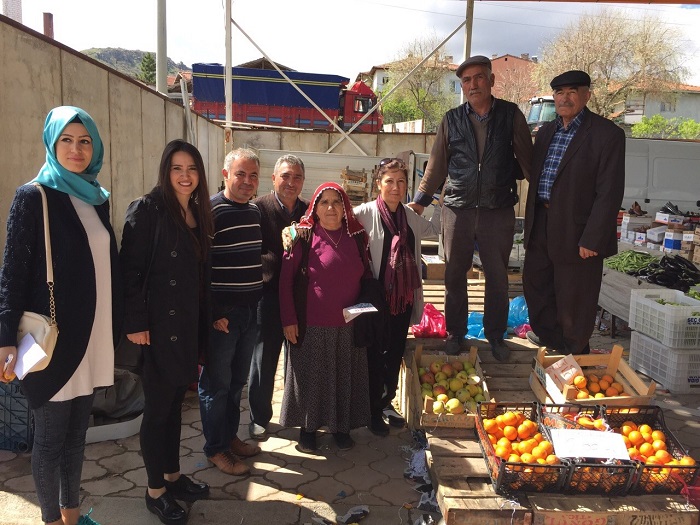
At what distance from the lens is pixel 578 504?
255 cm

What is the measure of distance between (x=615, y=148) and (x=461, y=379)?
175 cm

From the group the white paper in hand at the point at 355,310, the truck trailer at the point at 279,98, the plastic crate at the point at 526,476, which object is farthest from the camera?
the truck trailer at the point at 279,98

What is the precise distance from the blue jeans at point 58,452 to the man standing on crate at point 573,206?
293 cm

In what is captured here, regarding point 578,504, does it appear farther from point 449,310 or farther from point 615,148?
point 615,148

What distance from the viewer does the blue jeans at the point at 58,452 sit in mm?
2266

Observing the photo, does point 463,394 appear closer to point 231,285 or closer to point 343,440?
point 343,440

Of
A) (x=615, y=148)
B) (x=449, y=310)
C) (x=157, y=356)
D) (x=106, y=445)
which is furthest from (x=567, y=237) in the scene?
(x=106, y=445)

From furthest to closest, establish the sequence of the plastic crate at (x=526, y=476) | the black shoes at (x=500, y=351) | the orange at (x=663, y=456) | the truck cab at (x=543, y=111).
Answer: the truck cab at (x=543, y=111) → the black shoes at (x=500, y=351) → the orange at (x=663, y=456) → the plastic crate at (x=526, y=476)

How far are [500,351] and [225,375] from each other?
1.99m

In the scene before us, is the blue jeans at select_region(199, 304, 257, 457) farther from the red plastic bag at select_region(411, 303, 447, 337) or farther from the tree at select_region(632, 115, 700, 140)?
the tree at select_region(632, 115, 700, 140)

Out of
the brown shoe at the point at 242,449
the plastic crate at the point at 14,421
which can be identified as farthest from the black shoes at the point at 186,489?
the plastic crate at the point at 14,421

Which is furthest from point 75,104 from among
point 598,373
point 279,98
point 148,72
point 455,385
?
point 148,72

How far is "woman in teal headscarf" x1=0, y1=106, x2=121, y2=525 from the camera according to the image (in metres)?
2.11

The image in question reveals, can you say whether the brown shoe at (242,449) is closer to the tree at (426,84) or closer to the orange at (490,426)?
the orange at (490,426)
